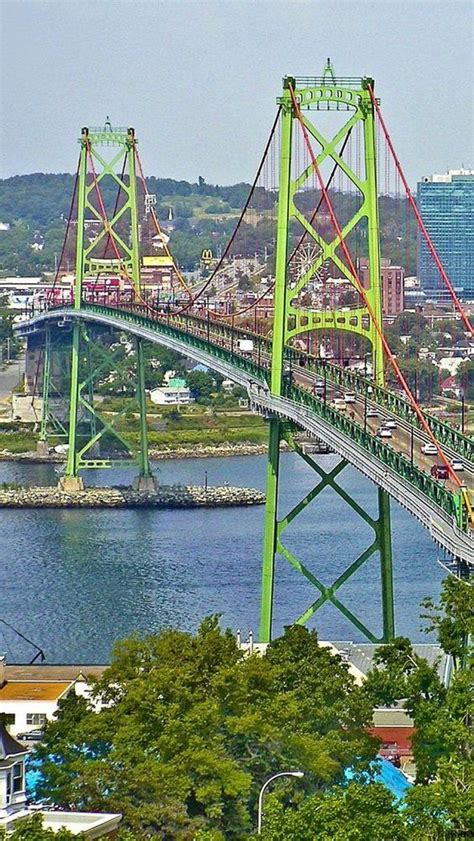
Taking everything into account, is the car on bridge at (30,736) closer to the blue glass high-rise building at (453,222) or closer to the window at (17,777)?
the window at (17,777)

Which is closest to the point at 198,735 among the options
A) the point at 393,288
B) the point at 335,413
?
the point at 335,413

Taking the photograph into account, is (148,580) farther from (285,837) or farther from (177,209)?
(177,209)

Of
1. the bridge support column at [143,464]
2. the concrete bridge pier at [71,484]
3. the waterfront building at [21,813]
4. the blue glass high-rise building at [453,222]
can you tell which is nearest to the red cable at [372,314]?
the waterfront building at [21,813]

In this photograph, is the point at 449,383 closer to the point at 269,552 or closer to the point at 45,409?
the point at 45,409

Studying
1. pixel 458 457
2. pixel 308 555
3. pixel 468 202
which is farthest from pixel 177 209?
pixel 458 457

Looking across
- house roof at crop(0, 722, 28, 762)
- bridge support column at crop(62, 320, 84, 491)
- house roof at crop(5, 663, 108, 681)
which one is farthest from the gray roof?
bridge support column at crop(62, 320, 84, 491)

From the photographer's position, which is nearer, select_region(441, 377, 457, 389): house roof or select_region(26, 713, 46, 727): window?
select_region(26, 713, 46, 727): window

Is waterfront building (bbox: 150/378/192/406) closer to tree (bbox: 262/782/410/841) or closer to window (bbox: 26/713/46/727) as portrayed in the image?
window (bbox: 26/713/46/727)
